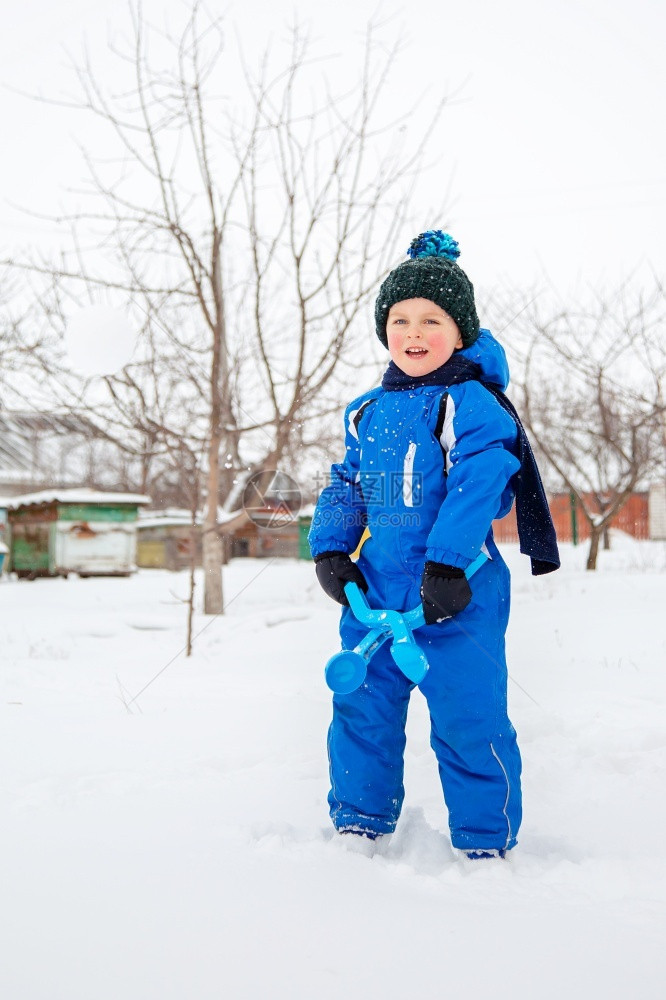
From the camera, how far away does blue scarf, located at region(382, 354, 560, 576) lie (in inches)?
76.5

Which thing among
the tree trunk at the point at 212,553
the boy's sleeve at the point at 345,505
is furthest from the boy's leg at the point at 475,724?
the tree trunk at the point at 212,553

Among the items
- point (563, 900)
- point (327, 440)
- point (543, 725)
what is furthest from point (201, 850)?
point (327, 440)

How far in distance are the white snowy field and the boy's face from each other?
1.19 metres

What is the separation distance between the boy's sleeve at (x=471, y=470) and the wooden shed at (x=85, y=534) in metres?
8.60

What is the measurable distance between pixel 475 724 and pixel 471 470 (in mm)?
595

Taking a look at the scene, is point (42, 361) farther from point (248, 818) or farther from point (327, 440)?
point (248, 818)

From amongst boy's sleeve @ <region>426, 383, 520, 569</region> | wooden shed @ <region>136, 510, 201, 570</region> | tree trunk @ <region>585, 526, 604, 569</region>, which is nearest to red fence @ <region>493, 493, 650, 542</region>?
wooden shed @ <region>136, 510, 201, 570</region>

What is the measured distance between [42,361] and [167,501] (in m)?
15.0

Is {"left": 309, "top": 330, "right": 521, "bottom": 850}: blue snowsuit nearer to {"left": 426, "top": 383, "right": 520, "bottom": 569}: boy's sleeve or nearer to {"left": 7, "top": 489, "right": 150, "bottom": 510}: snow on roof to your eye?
{"left": 426, "top": 383, "right": 520, "bottom": 569}: boy's sleeve

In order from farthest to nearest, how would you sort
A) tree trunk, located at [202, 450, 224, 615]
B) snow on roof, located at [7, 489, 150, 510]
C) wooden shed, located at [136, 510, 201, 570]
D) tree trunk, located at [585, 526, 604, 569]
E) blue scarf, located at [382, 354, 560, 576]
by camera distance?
1. wooden shed, located at [136, 510, 201, 570]
2. snow on roof, located at [7, 489, 150, 510]
3. tree trunk, located at [585, 526, 604, 569]
4. tree trunk, located at [202, 450, 224, 615]
5. blue scarf, located at [382, 354, 560, 576]

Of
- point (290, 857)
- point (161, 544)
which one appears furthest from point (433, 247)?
point (161, 544)

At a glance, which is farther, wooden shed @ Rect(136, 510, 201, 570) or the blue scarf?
wooden shed @ Rect(136, 510, 201, 570)

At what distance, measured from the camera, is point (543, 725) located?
107 inches

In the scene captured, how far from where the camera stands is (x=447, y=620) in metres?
1.79
